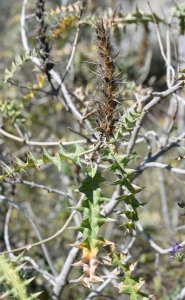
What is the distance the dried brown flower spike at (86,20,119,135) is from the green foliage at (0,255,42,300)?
48 centimetres

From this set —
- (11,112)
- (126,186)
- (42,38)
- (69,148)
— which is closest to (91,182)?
(126,186)

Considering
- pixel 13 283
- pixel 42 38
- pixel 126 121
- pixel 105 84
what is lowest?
pixel 13 283

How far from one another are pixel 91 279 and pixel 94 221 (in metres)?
0.16

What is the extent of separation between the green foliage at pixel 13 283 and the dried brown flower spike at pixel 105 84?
48 centimetres

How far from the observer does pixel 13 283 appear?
1175mm

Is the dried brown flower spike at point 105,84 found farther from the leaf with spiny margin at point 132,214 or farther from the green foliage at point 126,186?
the leaf with spiny margin at point 132,214

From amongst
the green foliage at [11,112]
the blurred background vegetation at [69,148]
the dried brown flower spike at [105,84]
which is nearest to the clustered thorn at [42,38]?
the blurred background vegetation at [69,148]

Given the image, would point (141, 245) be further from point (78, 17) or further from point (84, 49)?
point (78, 17)

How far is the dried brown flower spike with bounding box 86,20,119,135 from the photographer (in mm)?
1064

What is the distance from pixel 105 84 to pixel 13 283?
0.61 metres

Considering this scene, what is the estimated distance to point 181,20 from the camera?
1.89 m

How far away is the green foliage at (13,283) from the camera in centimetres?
115

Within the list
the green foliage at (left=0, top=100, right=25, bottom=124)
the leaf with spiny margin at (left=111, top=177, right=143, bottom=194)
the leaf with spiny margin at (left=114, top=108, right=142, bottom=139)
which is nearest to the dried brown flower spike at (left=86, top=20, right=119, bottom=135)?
the leaf with spiny margin at (left=114, top=108, right=142, bottom=139)

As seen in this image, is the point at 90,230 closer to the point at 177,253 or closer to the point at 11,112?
the point at 177,253
